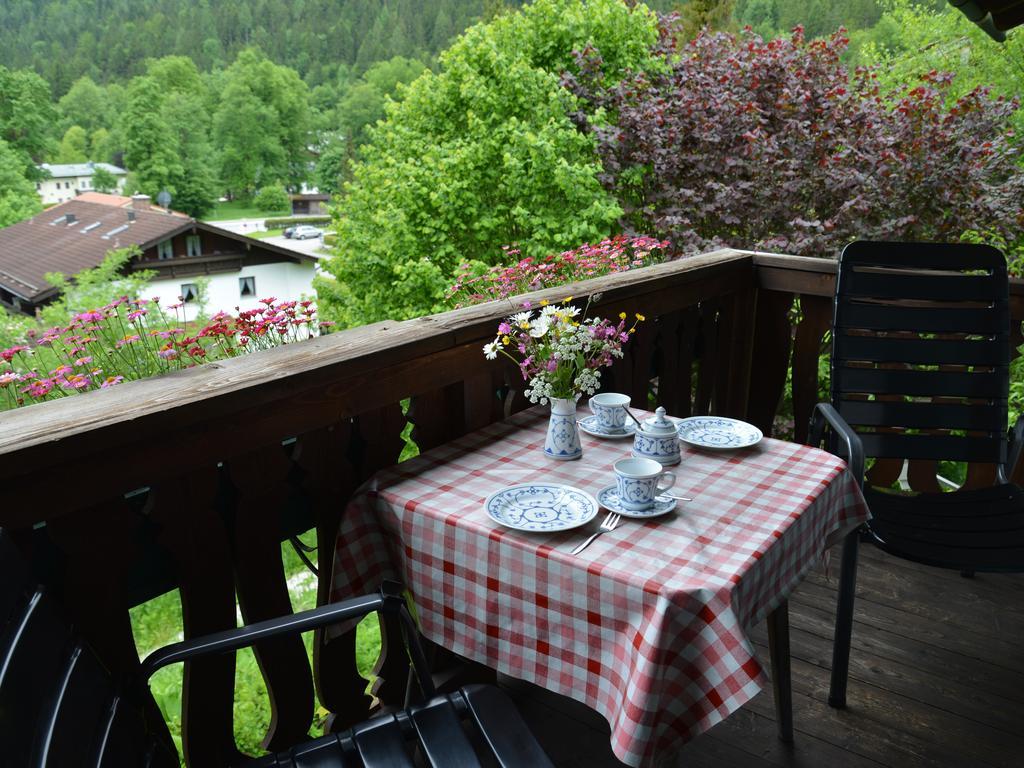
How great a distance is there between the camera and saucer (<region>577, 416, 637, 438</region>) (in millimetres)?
1815

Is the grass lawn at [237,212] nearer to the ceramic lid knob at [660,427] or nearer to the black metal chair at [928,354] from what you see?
the black metal chair at [928,354]

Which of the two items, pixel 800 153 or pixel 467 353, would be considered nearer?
pixel 467 353

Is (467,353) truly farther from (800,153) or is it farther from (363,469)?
(800,153)

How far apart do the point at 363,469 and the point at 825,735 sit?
4.04 ft

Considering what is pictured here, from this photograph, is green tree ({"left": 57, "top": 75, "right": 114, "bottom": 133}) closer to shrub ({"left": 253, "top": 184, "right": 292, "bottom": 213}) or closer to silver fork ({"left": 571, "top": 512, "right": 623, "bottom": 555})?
shrub ({"left": 253, "top": 184, "right": 292, "bottom": 213})

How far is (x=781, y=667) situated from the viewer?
1773mm

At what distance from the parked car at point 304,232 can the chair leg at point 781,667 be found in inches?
1030

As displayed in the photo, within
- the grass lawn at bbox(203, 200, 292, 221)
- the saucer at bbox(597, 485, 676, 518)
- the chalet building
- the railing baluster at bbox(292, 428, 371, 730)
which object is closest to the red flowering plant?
the railing baluster at bbox(292, 428, 371, 730)

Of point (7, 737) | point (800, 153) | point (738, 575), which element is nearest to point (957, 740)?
point (738, 575)

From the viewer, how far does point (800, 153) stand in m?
6.16

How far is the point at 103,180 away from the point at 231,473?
91.5 feet

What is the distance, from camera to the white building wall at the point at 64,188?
23141mm

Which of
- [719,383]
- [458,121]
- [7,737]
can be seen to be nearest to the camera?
[7,737]

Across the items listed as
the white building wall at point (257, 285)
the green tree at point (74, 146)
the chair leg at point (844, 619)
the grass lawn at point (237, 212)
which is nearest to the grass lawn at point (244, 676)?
the chair leg at point (844, 619)
